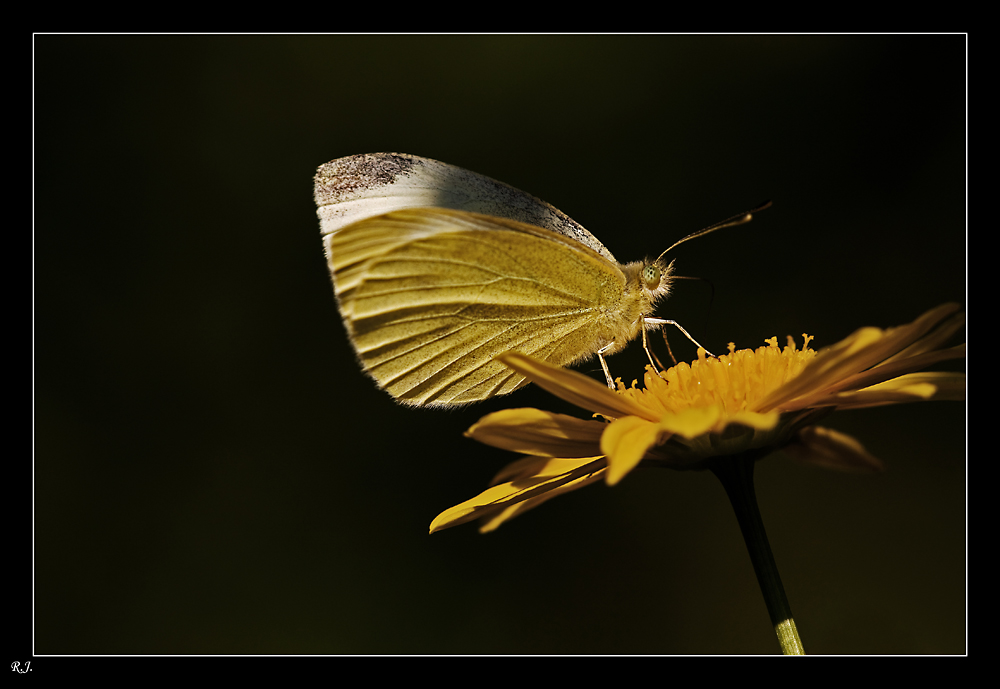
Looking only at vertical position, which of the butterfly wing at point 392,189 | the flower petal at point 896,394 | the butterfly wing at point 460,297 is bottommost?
the flower petal at point 896,394

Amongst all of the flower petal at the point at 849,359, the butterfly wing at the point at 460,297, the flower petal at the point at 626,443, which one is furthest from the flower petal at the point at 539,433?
the butterfly wing at the point at 460,297

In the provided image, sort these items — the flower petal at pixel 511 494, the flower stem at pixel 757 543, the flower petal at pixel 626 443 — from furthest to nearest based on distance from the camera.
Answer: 1. the flower petal at pixel 511 494
2. the flower stem at pixel 757 543
3. the flower petal at pixel 626 443

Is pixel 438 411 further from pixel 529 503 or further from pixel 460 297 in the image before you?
A: pixel 529 503

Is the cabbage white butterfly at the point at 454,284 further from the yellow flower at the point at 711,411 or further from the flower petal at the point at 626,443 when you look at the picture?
the flower petal at the point at 626,443

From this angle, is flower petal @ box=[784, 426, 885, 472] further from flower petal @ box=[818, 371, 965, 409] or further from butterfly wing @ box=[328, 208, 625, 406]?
butterfly wing @ box=[328, 208, 625, 406]

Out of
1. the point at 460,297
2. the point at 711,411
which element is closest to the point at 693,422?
the point at 711,411

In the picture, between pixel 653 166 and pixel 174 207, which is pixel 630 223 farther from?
pixel 174 207
